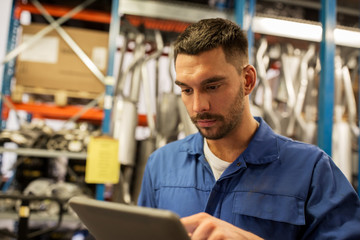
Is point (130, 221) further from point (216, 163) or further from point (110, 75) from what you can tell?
point (110, 75)

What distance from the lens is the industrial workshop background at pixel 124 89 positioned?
265 cm

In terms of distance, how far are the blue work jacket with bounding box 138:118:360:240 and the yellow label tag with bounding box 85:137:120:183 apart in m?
1.03

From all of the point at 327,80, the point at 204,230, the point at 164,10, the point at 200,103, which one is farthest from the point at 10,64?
the point at 204,230

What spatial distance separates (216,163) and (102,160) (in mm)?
1256

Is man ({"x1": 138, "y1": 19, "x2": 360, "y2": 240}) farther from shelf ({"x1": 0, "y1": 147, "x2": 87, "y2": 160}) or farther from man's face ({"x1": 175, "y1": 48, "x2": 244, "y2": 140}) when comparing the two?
shelf ({"x1": 0, "y1": 147, "x2": 87, "y2": 160})

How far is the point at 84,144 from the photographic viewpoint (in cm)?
277

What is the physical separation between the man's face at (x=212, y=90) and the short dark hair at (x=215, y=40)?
0.08 feet

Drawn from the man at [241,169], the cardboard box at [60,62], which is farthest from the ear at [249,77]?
the cardboard box at [60,62]

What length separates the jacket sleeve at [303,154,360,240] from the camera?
1060 millimetres

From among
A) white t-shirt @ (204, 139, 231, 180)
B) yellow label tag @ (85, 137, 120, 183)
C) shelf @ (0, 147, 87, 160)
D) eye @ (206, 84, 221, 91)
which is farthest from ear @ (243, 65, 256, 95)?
shelf @ (0, 147, 87, 160)

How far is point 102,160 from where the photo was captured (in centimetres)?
233

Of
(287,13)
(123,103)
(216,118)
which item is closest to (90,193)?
(123,103)

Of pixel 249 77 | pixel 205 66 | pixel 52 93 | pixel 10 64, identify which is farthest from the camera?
pixel 10 64

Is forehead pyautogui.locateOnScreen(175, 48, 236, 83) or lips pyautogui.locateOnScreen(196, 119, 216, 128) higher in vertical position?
forehead pyautogui.locateOnScreen(175, 48, 236, 83)
